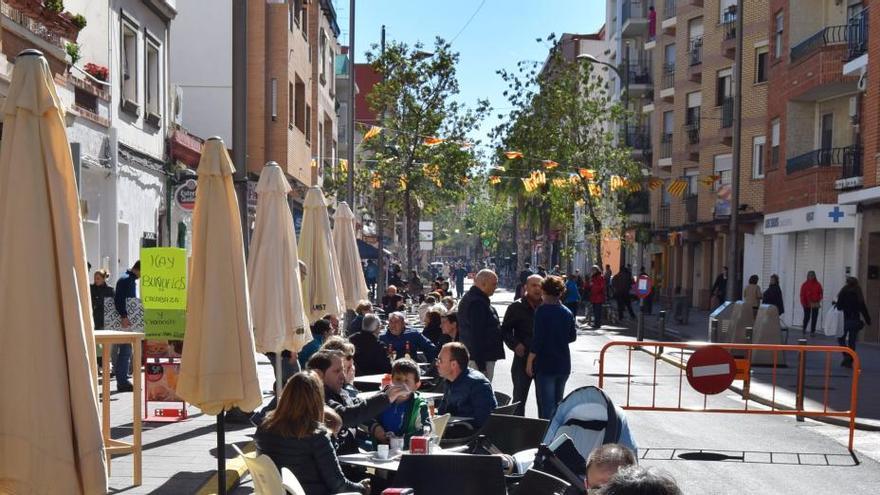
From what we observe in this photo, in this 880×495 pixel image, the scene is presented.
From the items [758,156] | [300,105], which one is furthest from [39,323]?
[758,156]

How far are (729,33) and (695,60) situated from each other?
647 centimetres

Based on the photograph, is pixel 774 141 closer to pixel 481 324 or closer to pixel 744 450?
pixel 744 450

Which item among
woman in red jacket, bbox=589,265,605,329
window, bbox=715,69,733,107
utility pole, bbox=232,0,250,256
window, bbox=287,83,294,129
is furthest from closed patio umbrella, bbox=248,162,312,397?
window, bbox=715,69,733,107

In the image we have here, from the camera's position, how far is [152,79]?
22391 millimetres

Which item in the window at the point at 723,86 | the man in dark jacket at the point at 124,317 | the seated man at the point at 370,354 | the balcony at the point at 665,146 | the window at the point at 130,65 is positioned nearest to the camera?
the seated man at the point at 370,354

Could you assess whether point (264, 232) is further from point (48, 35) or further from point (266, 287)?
point (48, 35)

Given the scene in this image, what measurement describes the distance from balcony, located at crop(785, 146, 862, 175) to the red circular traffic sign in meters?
18.1

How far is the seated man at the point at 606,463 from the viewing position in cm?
469

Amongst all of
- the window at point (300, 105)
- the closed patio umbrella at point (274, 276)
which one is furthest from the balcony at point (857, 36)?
the closed patio umbrella at point (274, 276)

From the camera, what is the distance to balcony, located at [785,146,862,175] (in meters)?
28.6

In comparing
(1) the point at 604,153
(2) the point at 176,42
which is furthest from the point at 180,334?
(1) the point at 604,153

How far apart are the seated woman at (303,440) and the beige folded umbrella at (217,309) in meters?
1.33

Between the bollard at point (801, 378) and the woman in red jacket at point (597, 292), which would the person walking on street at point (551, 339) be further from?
the woman in red jacket at point (597, 292)

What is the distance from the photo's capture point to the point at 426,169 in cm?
4047
